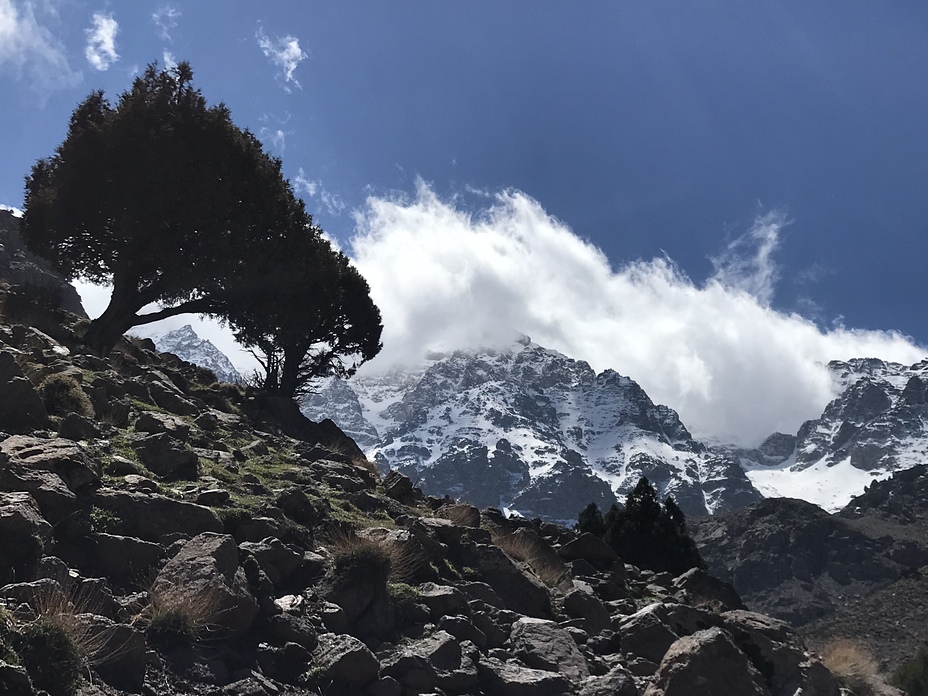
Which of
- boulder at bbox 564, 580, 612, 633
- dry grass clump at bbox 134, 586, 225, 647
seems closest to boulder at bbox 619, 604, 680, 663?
boulder at bbox 564, 580, 612, 633

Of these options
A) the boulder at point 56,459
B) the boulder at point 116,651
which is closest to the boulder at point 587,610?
the boulder at point 116,651

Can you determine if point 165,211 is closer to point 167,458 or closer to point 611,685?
point 167,458

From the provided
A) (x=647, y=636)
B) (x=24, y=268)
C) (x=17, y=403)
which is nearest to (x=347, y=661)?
(x=647, y=636)

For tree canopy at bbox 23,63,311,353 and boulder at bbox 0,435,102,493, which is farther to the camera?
tree canopy at bbox 23,63,311,353

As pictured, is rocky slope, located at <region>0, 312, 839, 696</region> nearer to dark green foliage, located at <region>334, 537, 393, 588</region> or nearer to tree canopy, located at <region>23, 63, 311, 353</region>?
dark green foliage, located at <region>334, 537, 393, 588</region>

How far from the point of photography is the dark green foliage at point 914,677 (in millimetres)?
38625

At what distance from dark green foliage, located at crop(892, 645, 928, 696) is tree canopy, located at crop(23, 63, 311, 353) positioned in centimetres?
3752

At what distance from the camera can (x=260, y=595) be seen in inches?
333

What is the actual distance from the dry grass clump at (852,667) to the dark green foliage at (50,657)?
13.5 m

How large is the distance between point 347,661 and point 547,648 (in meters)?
3.23

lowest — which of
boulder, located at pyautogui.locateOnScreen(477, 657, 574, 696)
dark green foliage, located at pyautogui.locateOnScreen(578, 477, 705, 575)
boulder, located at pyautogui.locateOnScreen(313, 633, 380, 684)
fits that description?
boulder, located at pyautogui.locateOnScreen(313, 633, 380, 684)

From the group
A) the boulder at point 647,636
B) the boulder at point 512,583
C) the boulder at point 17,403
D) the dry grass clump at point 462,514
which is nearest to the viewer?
the boulder at point 17,403

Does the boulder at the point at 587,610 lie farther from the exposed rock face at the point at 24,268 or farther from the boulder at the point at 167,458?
the exposed rock face at the point at 24,268

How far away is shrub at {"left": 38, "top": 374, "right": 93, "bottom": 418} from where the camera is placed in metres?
11.9
